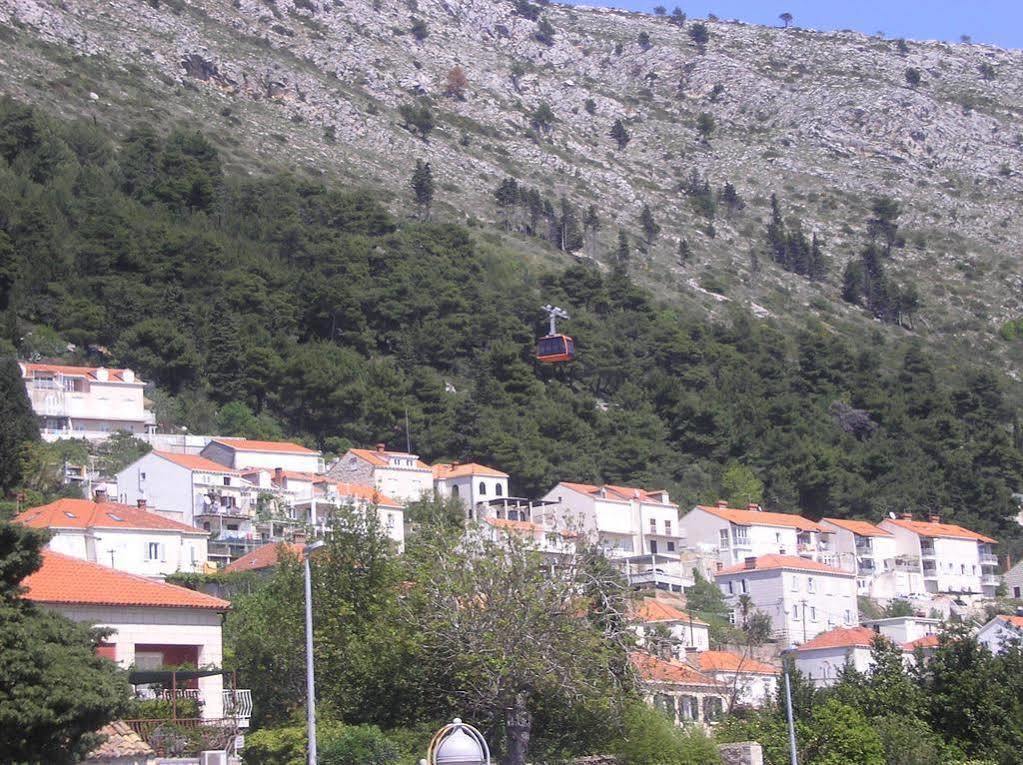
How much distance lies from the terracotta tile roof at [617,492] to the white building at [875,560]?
1049 centimetres

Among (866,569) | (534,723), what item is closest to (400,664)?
(534,723)

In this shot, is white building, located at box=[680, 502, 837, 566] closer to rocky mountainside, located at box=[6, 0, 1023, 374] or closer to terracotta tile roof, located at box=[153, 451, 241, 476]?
terracotta tile roof, located at box=[153, 451, 241, 476]

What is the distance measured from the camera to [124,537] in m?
68.6

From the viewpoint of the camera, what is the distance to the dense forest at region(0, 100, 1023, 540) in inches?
3878

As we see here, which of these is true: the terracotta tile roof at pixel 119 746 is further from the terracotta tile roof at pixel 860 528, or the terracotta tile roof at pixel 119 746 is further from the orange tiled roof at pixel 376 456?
the terracotta tile roof at pixel 860 528

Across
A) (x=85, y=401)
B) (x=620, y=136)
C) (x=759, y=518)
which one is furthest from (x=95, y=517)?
(x=620, y=136)

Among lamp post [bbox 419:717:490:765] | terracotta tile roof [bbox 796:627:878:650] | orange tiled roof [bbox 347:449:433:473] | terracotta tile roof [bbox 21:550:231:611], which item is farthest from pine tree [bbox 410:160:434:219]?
lamp post [bbox 419:717:490:765]

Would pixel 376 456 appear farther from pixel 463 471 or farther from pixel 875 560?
pixel 875 560

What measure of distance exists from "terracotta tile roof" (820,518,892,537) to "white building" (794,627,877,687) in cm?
2489

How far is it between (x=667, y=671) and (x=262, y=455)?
4143 cm

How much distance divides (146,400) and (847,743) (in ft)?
200

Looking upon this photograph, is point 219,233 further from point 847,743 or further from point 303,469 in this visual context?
point 847,743

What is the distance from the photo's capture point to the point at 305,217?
126 m

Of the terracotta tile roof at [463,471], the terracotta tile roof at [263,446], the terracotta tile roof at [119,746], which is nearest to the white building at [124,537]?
the terracotta tile roof at [263,446]
